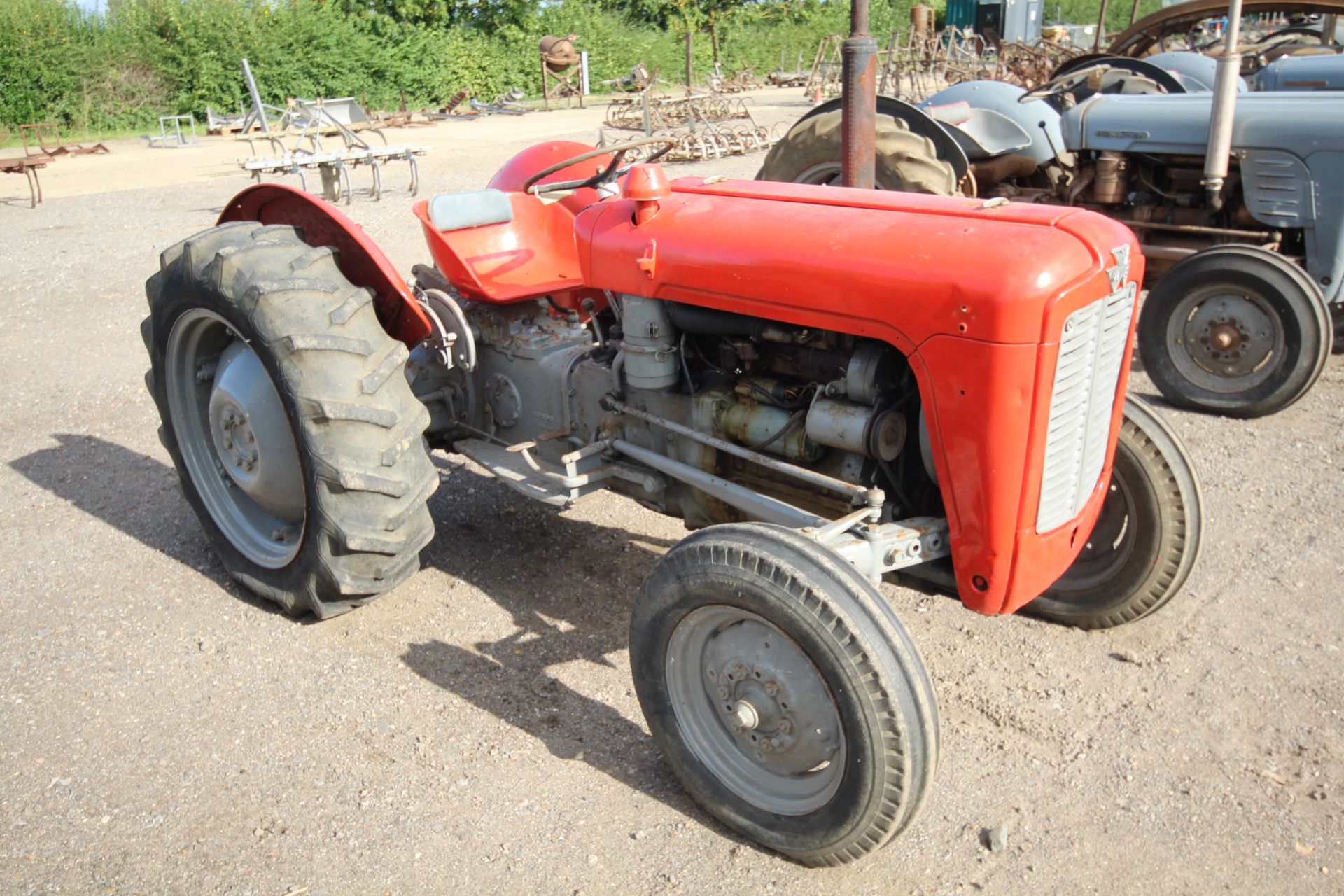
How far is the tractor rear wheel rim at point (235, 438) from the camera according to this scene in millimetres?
3463

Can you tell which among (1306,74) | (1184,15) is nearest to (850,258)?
(1306,74)

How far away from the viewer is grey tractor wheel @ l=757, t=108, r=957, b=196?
563 cm

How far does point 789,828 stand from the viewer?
241 cm

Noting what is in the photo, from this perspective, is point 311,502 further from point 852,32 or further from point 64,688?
point 852,32

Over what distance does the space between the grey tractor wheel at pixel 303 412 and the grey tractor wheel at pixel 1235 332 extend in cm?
387

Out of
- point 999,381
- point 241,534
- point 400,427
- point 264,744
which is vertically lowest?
point 264,744

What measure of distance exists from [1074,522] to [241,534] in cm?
279

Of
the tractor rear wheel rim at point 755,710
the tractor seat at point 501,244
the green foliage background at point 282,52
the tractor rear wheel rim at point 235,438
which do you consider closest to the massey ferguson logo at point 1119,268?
the tractor rear wheel rim at point 755,710

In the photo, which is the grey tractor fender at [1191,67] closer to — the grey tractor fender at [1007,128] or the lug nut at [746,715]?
the grey tractor fender at [1007,128]

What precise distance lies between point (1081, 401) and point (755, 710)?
1.07 metres

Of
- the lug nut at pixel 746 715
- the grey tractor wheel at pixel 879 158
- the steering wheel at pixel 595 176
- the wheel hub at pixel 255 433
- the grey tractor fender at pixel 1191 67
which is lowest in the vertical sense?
the lug nut at pixel 746 715

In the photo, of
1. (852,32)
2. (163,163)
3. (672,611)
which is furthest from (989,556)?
(163,163)

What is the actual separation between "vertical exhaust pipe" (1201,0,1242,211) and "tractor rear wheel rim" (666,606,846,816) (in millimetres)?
3880

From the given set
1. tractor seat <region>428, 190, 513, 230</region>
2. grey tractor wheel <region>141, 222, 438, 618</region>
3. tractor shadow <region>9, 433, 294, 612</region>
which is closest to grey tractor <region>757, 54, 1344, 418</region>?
tractor seat <region>428, 190, 513, 230</region>
